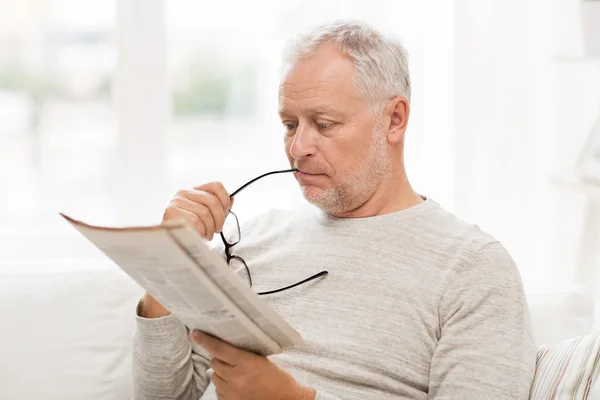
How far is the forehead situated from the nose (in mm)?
45

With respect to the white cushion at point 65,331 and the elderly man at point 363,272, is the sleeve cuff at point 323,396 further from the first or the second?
the white cushion at point 65,331

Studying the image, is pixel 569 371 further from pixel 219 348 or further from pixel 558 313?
pixel 219 348

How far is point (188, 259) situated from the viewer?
3.26 ft

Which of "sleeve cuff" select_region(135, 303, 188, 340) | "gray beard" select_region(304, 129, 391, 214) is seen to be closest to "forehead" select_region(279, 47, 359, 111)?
"gray beard" select_region(304, 129, 391, 214)

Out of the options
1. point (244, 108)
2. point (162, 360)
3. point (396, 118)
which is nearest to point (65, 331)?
point (162, 360)

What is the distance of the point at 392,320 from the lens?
1482 millimetres

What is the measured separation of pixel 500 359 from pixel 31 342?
975 millimetres

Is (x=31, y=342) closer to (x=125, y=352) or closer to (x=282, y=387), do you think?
(x=125, y=352)

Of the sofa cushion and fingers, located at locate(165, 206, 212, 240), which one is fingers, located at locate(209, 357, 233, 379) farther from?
the sofa cushion

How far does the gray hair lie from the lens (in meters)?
1.55

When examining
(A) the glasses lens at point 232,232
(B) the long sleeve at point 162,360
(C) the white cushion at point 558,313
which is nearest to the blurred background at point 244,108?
(C) the white cushion at point 558,313

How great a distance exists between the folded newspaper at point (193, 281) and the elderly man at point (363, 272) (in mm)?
246

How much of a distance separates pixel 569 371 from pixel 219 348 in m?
0.56

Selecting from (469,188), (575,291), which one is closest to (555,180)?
(469,188)
